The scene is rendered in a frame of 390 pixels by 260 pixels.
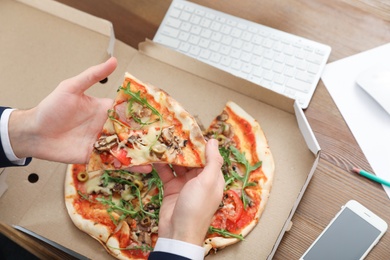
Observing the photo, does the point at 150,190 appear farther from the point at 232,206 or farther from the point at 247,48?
the point at 247,48

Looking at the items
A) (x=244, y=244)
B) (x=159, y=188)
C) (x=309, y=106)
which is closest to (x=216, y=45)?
(x=309, y=106)

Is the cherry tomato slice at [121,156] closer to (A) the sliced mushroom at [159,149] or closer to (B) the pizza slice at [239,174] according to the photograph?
(A) the sliced mushroom at [159,149]

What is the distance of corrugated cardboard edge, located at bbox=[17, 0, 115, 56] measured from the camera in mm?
1414

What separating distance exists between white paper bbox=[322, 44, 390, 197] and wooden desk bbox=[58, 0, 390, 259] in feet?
0.06

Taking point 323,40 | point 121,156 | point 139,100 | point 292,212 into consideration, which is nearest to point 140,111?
point 139,100

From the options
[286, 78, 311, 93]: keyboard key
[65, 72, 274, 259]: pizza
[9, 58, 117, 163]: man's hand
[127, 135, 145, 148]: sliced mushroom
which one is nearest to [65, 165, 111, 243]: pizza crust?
[65, 72, 274, 259]: pizza

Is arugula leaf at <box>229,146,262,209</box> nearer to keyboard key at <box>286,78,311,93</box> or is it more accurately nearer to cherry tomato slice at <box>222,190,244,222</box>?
cherry tomato slice at <box>222,190,244,222</box>

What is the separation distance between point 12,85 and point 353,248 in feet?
3.29

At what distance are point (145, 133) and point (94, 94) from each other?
0.81 ft

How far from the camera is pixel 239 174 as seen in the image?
4.44 feet

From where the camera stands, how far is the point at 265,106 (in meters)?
1.38

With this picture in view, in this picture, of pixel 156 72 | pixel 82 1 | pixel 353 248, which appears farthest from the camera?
pixel 82 1

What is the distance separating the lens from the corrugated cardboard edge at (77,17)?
141cm

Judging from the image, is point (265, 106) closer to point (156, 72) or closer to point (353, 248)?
point (156, 72)
